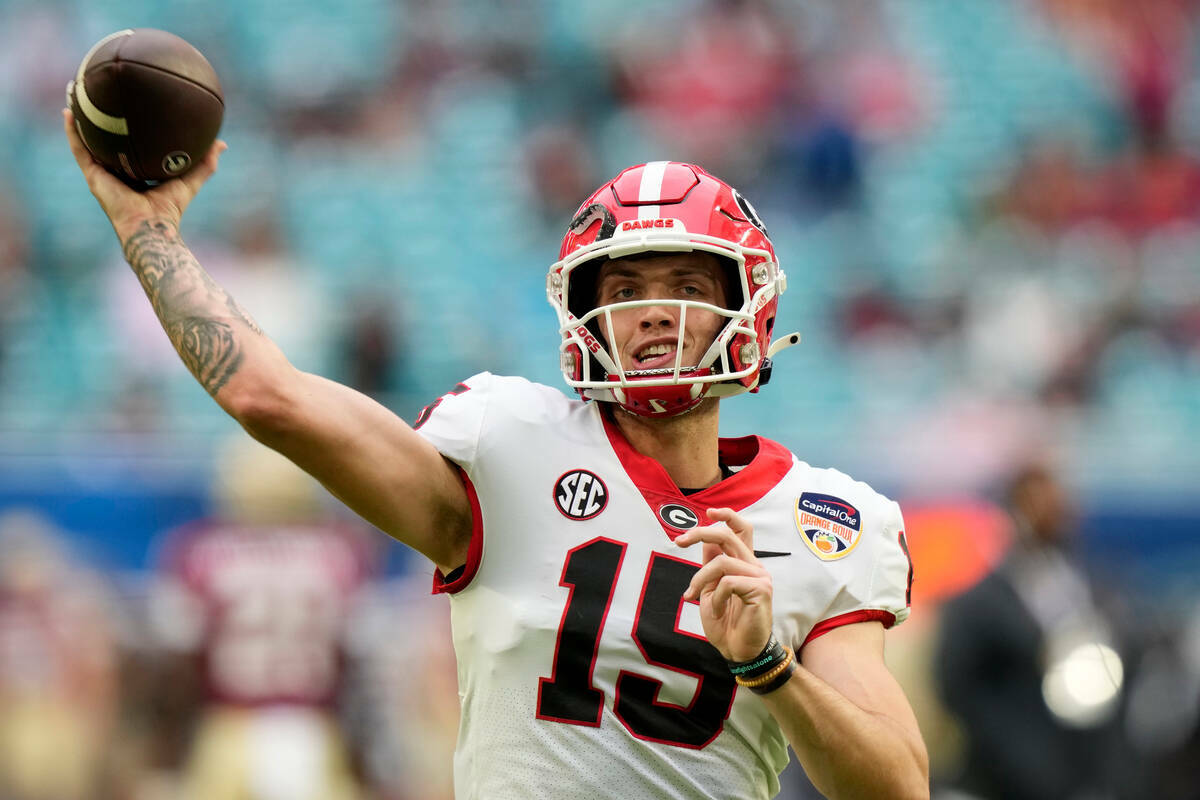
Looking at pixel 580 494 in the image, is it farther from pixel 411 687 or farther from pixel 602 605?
pixel 411 687

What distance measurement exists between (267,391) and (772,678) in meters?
0.96

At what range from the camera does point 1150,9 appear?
11633 millimetres

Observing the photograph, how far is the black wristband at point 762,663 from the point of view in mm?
2643

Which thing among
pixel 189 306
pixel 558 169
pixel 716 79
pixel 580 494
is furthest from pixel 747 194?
pixel 189 306

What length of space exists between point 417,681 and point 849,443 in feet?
8.82

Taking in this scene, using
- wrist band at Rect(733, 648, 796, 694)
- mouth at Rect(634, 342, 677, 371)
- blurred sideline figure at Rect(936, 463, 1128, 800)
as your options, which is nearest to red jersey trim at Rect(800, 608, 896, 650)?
wrist band at Rect(733, 648, 796, 694)

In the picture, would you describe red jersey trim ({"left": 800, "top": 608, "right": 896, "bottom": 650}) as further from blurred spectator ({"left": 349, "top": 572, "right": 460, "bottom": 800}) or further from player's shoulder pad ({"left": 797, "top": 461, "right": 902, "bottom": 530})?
blurred spectator ({"left": 349, "top": 572, "right": 460, "bottom": 800})

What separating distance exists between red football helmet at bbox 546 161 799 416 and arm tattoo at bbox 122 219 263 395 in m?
0.72

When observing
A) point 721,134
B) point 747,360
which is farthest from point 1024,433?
point 747,360

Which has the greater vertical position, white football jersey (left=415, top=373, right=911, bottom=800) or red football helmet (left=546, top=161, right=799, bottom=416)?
red football helmet (left=546, top=161, right=799, bottom=416)

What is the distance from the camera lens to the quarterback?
2.62m

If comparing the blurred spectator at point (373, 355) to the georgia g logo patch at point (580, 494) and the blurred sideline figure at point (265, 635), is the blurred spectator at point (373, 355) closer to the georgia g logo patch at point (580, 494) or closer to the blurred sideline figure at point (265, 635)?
the blurred sideline figure at point (265, 635)

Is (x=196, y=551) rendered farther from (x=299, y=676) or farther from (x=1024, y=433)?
(x=1024, y=433)

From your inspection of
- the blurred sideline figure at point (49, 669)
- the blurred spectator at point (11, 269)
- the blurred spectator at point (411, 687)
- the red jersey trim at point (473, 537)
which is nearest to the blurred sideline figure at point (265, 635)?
the blurred spectator at point (411, 687)
